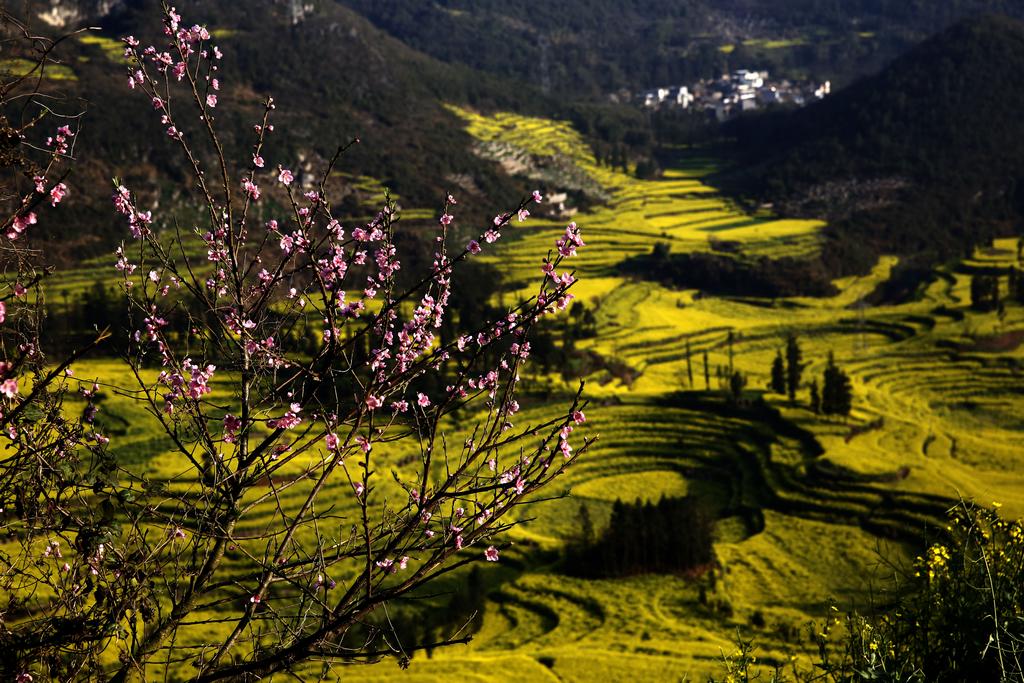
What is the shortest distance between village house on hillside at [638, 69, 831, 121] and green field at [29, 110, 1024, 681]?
340 ft

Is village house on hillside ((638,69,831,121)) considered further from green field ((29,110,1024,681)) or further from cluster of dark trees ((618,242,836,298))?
green field ((29,110,1024,681))

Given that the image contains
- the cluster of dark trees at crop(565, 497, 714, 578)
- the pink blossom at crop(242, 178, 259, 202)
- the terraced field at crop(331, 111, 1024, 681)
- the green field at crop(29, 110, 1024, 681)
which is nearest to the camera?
the pink blossom at crop(242, 178, 259, 202)

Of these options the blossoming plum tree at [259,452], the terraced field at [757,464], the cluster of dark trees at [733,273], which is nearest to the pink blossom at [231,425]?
the blossoming plum tree at [259,452]

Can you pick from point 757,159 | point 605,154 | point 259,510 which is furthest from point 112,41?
point 259,510

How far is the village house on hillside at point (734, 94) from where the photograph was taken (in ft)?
542

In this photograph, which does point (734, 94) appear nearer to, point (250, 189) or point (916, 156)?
point (916, 156)

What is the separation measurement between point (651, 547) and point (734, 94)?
15832cm

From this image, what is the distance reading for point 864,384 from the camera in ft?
147

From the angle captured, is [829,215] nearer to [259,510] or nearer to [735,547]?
[735,547]

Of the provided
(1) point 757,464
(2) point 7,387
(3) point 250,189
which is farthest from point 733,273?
(2) point 7,387

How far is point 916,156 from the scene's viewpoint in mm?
93688

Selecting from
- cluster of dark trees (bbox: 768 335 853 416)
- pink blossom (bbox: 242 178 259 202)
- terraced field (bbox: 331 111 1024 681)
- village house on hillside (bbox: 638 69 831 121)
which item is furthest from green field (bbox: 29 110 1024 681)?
village house on hillside (bbox: 638 69 831 121)

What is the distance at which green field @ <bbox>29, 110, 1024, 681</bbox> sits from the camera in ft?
77.2

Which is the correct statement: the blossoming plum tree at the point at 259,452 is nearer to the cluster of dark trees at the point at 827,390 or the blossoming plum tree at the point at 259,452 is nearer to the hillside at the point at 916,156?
the cluster of dark trees at the point at 827,390
